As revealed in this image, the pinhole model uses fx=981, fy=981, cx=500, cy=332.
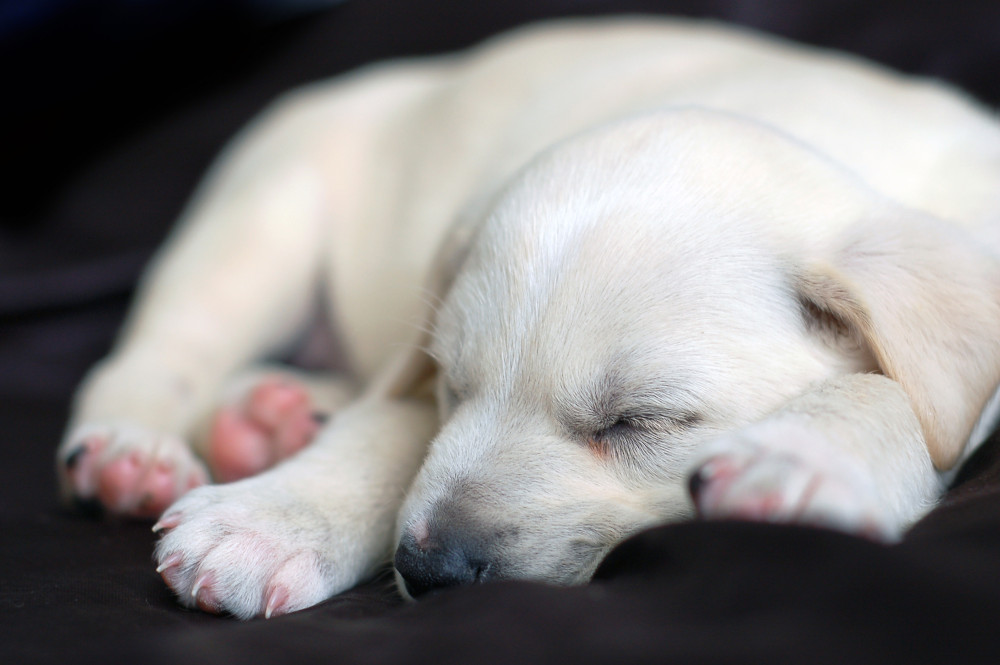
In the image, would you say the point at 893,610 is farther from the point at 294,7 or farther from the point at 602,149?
the point at 294,7

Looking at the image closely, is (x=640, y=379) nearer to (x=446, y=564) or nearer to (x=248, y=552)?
(x=446, y=564)

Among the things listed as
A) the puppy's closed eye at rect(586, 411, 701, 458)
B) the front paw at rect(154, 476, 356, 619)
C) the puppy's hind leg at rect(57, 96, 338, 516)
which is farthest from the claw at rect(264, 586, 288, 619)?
the puppy's hind leg at rect(57, 96, 338, 516)

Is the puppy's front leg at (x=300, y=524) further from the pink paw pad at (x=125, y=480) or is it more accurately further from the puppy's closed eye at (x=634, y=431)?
the puppy's closed eye at (x=634, y=431)

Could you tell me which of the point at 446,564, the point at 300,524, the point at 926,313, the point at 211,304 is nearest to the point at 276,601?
the point at 300,524

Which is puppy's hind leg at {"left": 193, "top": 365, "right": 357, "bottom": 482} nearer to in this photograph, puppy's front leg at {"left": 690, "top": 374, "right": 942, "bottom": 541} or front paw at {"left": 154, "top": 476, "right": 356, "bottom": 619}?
front paw at {"left": 154, "top": 476, "right": 356, "bottom": 619}

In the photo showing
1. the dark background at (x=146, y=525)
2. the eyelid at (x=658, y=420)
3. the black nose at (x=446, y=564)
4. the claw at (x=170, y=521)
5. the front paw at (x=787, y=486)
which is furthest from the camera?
the claw at (x=170, y=521)

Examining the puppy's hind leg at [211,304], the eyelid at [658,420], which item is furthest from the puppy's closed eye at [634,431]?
the puppy's hind leg at [211,304]
